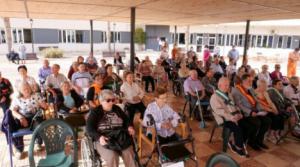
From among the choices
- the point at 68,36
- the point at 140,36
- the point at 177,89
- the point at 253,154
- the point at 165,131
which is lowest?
the point at 253,154

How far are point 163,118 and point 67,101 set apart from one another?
67.8 inches

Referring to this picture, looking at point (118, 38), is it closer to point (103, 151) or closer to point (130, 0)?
point (130, 0)

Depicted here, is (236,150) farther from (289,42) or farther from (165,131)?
(289,42)

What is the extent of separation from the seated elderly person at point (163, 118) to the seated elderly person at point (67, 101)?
141 centimetres

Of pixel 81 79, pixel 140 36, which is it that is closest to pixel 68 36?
pixel 140 36

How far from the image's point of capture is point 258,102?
12.4ft

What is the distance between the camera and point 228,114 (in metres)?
3.34

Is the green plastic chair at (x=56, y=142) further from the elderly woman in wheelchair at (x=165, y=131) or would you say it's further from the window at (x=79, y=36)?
the window at (x=79, y=36)

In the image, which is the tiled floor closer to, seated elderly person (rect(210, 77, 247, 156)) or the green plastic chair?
seated elderly person (rect(210, 77, 247, 156))

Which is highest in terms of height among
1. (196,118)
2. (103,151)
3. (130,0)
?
(130,0)

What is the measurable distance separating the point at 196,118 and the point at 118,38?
21586 millimetres

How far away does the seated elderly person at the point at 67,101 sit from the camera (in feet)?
12.0

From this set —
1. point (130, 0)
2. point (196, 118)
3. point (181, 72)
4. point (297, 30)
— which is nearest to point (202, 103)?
point (196, 118)

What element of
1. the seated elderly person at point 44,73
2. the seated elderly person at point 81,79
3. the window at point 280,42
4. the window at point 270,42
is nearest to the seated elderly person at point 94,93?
the seated elderly person at point 81,79
